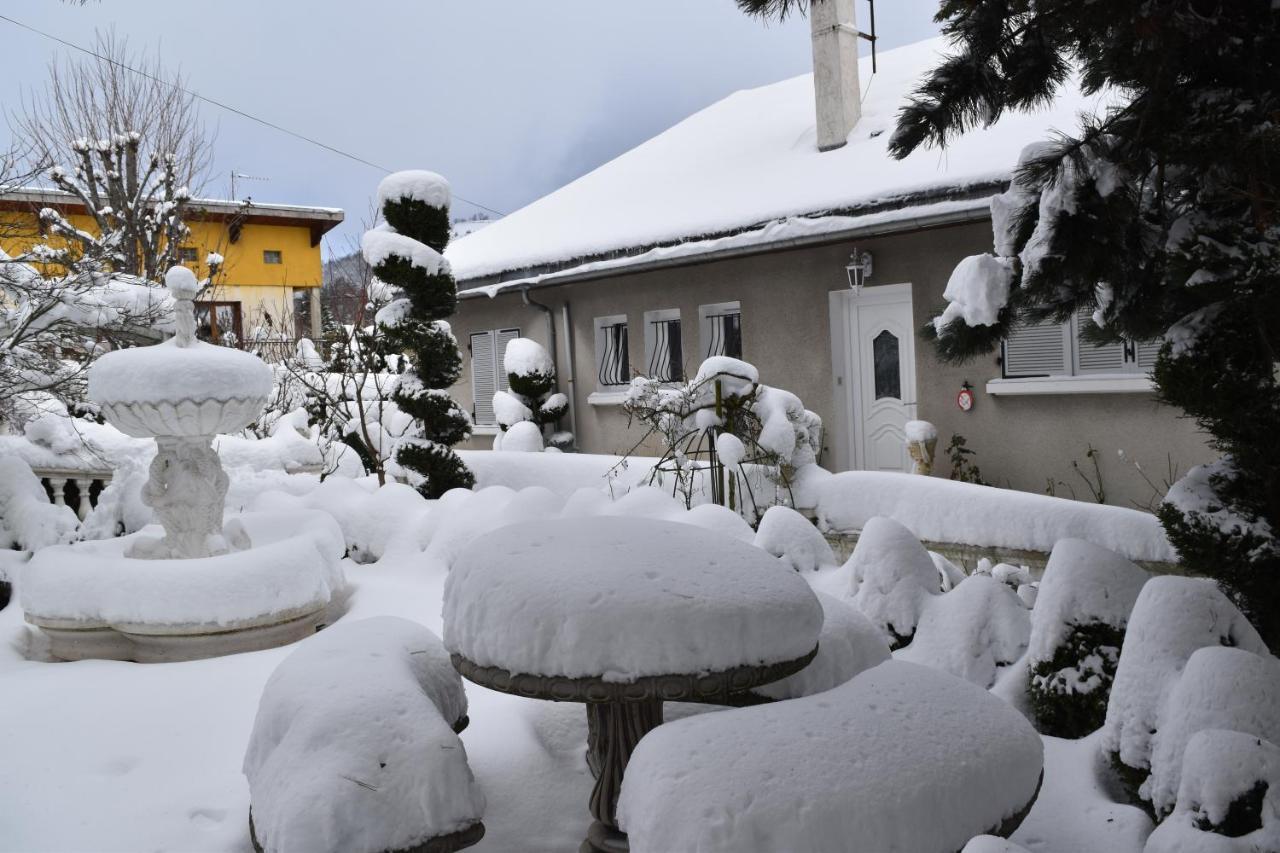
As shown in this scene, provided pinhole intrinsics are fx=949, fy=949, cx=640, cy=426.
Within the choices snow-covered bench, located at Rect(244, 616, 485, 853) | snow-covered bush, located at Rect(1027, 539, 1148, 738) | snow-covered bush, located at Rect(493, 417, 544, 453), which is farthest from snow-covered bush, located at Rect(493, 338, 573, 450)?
snow-covered bench, located at Rect(244, 616, 485, 853)

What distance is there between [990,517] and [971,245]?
3.21m

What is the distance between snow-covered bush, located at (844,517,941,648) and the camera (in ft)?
14.4

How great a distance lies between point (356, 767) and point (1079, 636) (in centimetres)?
259

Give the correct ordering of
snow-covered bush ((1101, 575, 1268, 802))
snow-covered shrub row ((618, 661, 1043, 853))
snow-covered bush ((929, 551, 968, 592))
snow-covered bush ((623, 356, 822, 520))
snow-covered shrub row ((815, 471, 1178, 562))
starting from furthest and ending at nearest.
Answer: snow-covered bush ((623, 356, 822, 520)) < snow-covered bush ((929, 551, 968, 592)) < snow-covered shrub row ((815, 471, 1178, 562)) < snow-covered bush ((1101, 575, 1268, 802)) < snow-covered shrub row ((618, 661, 1043, 853))

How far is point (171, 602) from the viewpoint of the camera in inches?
202

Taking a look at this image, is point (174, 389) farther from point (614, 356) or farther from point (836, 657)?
point (614, 356)

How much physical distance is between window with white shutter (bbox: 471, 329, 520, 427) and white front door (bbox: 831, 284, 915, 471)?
225 inches

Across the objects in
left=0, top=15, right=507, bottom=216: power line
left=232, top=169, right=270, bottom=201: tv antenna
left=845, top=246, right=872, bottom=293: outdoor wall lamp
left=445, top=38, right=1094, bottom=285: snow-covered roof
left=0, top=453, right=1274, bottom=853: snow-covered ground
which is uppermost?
left=0, top=15, right=507, bottom=216: power line

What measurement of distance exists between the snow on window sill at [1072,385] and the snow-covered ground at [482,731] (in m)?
2.59

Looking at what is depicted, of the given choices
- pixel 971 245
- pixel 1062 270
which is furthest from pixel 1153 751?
pixel 971 245

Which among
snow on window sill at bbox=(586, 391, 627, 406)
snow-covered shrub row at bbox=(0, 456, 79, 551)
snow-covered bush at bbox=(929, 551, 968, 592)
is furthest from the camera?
snow on window sill at bbox=(586, 391, 627, 406)

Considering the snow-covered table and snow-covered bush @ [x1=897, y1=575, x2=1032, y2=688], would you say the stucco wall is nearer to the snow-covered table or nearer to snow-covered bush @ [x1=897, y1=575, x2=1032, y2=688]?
snow-covered bush @ [x1=897, y1=575, x2=1032, y2=688]

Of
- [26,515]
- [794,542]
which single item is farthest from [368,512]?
[794,542]

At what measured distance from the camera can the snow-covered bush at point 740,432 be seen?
6.91 m
